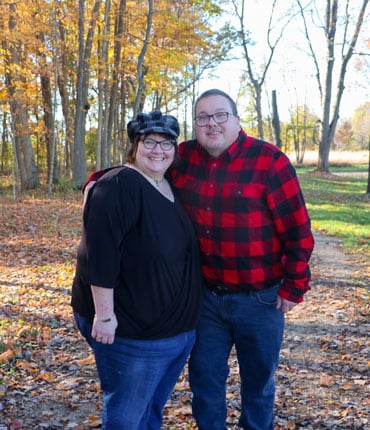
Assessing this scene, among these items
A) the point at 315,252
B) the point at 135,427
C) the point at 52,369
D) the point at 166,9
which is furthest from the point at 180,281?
the point at 166,9

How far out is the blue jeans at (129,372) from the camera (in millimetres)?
2316

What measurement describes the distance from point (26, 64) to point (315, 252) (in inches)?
554

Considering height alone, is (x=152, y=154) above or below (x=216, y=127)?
below

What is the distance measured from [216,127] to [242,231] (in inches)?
25.4

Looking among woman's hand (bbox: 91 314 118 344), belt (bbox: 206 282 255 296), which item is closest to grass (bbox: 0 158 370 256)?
belt (bbox: 206 282 255 296)

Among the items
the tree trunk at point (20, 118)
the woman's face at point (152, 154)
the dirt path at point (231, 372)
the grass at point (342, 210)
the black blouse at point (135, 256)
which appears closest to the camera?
the black blouse at point (135, 256)

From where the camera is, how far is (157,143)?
8.00 feet

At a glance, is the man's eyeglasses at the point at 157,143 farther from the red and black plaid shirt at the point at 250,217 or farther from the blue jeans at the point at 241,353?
the blue jeans at the point at 241,353

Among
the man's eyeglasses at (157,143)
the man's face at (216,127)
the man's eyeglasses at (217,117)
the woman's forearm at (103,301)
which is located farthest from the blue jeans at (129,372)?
the man's eyeglasses at (217,117)

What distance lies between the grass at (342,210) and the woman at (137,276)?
7.86 m

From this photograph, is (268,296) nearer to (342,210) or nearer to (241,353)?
(241,353)

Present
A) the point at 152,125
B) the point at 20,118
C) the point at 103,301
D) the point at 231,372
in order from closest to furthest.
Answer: the point at 103,301, the point at 152,125, the point at 231,372, the point at 20,118

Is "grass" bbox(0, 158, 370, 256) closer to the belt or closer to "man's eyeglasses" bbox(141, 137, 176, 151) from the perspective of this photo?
the belt

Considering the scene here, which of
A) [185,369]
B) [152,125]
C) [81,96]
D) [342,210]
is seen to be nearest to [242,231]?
[152,125]
